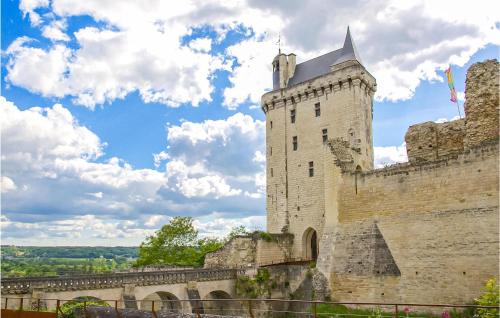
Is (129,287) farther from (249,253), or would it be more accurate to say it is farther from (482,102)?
(482,102)

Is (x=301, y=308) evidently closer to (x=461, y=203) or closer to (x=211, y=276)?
(x=211, y=276)

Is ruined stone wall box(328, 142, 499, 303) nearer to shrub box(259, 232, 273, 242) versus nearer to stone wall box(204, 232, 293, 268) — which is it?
stone wall box(204, 232, 293, 268)

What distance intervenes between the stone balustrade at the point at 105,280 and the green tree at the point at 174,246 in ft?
65.3

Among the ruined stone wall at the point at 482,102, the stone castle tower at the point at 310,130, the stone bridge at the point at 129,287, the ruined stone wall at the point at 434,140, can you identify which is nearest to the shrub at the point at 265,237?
the stone castle tower at the point at 310,130

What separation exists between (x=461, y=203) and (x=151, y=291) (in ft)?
47.0

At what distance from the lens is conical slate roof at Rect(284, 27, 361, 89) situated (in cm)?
3206

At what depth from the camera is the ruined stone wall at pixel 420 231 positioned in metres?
17.1

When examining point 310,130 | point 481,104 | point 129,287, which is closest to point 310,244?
point 310,130

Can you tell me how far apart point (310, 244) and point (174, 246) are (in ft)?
63.0

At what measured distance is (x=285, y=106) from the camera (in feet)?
112

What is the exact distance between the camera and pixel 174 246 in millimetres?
45844

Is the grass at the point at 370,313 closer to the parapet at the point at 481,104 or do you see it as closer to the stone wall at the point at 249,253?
the parapet at the point at 481,104

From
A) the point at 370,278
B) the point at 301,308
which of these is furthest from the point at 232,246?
the point at 370,278

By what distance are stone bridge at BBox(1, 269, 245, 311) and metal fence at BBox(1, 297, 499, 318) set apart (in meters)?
0.15
